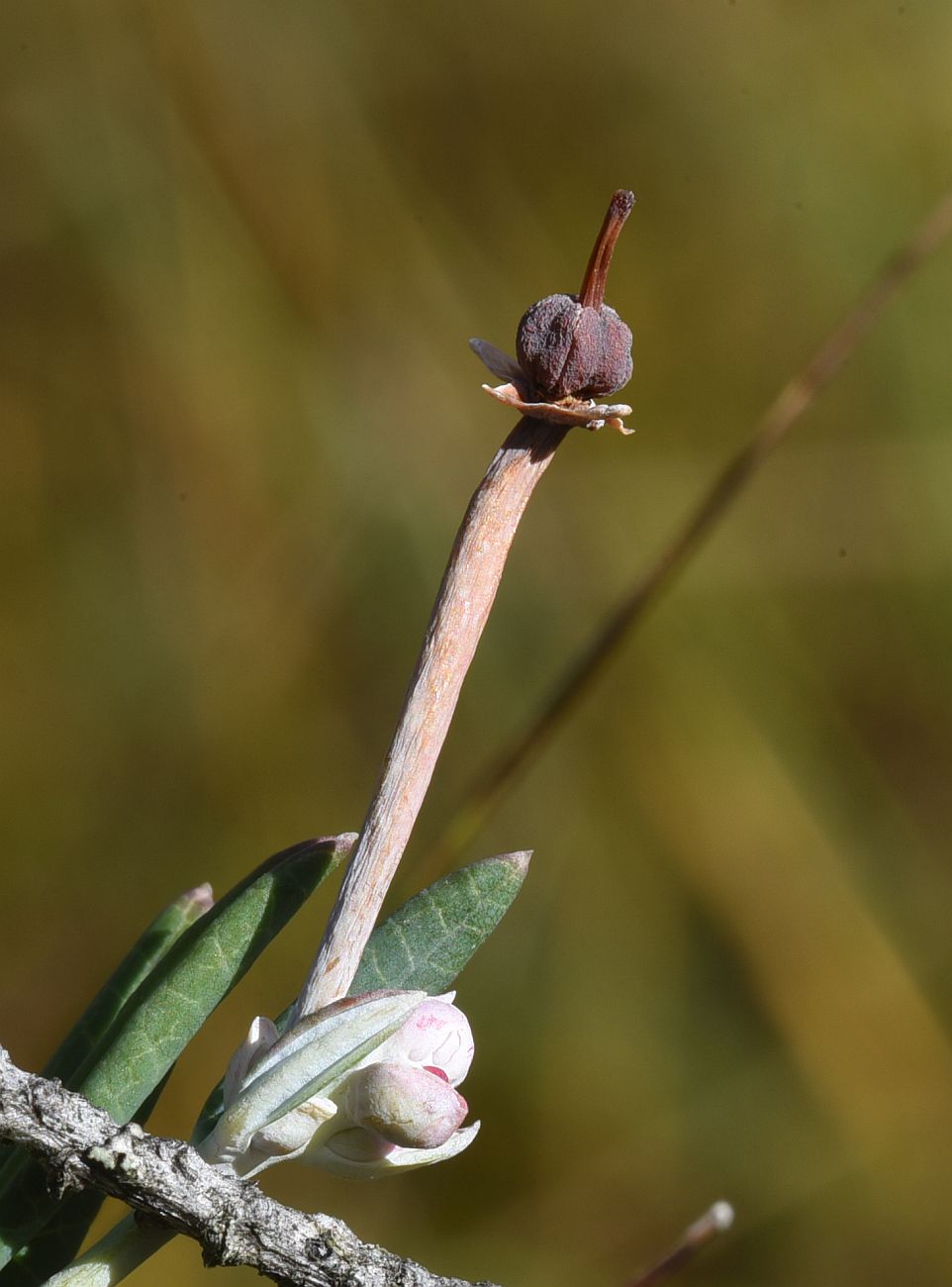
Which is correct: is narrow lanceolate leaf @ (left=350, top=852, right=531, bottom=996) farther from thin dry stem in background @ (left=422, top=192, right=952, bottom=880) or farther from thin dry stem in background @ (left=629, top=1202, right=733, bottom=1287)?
thin dry stem in background @ (left=422, top=192, right=952, bottom=880)

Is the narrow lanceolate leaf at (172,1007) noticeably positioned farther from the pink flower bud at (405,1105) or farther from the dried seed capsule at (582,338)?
the dried seed capsule at (582,338)

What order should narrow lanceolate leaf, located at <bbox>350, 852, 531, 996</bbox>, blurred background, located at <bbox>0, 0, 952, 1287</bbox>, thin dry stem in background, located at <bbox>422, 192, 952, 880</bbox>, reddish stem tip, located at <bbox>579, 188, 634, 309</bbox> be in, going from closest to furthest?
reddish stem tip, located at <bbox>579, 188, 634, 309</bbox>
narrow lanceolate leaf, located at <bbox>350, 852, 531, 996</bbox>
thin dry stem in background, located at <bbox>422, 192, 952, 880</bbox>
blurred background, located at <bbox>0, 0, 952, 1287</bbox>

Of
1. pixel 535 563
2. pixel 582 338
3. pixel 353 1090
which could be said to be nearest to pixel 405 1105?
pixel 353 1090

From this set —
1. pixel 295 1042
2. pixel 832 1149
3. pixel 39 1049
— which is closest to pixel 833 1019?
pixel 832 1149

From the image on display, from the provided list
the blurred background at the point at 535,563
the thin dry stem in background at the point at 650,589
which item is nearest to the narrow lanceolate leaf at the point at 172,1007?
the thin dry stem in background at the point at 650,589

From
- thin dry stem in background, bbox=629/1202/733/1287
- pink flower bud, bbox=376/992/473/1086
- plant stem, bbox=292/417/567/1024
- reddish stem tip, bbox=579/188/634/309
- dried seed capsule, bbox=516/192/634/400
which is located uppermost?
reddish stem tip, bbox=579/188/634/309

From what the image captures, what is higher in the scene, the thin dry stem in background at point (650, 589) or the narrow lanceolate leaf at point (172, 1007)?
the thin dry stem in background at point (650, 589)

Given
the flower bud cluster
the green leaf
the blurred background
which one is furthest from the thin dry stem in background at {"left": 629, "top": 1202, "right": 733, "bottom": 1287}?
the blurred background
